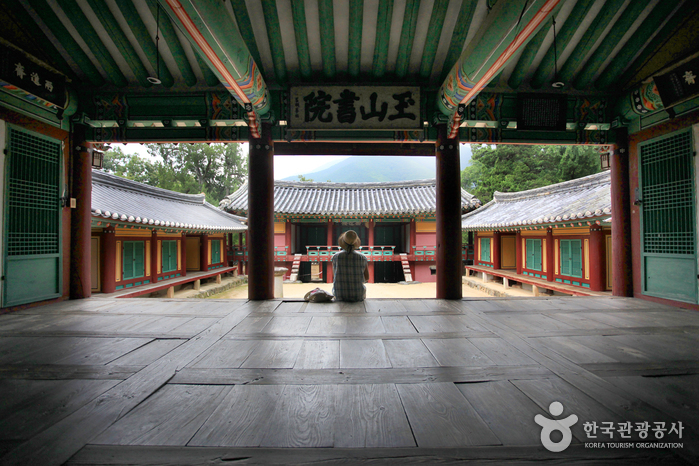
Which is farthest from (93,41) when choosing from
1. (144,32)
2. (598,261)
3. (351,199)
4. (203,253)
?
→ (351,199)

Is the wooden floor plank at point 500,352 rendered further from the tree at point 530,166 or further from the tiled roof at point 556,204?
the tree at point 530,166

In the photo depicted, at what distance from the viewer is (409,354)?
9.05 ft

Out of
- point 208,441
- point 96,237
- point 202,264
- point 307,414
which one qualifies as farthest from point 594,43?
point 202,264

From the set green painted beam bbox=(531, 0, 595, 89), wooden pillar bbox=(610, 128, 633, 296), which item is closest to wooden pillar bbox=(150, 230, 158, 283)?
green painted beam bbox=(531, 0, 595, 89)

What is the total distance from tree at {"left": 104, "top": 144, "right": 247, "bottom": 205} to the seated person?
77.3ft

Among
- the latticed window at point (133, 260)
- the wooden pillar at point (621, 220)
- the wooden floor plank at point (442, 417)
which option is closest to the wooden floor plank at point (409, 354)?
the wooden floor plank at point (442, 417)

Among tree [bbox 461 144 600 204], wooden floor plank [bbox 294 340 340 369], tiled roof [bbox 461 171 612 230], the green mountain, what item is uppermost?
the green mountain

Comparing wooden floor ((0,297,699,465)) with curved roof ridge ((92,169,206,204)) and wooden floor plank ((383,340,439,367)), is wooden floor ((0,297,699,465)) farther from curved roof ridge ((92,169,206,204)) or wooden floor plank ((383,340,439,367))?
curved roof ridge ((92,169,206,204))

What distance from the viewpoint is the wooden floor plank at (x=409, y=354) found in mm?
2561

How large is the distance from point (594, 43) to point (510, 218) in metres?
8.93

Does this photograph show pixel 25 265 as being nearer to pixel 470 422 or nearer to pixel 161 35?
pixel 161 35

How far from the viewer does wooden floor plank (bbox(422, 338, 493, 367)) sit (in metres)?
2.58

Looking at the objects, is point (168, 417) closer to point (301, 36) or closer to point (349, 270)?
point (349, 270)

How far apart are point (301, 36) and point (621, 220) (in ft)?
20.7
